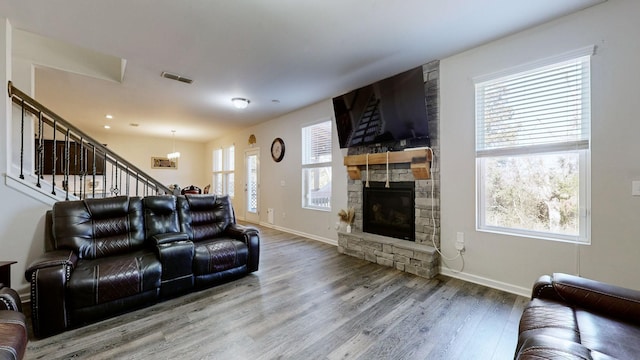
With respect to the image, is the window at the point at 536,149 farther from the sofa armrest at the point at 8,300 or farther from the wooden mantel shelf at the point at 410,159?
the sofa armrest at the point at 8,300

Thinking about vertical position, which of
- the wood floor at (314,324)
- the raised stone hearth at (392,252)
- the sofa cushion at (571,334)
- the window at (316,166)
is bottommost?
the wood floor at (314,324)

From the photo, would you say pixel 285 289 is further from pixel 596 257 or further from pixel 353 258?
pixel 596 257

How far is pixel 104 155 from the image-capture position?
3346mm

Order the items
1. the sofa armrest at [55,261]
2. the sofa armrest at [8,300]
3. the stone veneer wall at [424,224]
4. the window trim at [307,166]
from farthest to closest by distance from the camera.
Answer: the window trim at [307,166], the stone veneer wall at [424,224], the sofa armrest at [55,261], the sofa armrest at [8,300]

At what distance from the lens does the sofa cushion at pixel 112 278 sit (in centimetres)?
208

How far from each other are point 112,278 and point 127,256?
37 cm

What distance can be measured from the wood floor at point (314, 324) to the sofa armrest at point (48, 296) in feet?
0.34

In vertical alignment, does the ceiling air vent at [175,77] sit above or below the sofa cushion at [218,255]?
above

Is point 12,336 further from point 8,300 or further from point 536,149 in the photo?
point 536,149

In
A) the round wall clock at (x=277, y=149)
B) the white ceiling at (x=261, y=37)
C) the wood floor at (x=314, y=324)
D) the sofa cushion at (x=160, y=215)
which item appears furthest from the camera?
the round wall clock at (x=277, y=149)

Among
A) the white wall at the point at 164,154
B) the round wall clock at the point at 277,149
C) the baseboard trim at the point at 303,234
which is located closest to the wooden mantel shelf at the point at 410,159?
the baseboard trim at the point at 303,234

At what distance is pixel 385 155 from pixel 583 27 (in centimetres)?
229

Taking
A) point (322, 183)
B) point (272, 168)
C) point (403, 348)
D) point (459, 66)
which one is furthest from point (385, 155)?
point (272, 168)

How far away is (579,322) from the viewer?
1.31m
